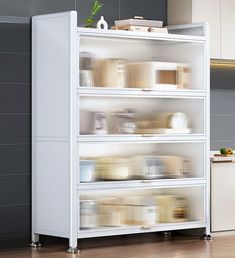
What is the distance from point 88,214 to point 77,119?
761 mm

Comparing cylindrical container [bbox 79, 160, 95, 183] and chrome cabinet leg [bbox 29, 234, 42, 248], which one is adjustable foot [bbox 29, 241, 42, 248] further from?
cylindrical container [bbox 79, 160, 95, 183]

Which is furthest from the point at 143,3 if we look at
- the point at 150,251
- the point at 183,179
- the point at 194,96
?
the point at 150,251

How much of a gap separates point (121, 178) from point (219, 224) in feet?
3.67

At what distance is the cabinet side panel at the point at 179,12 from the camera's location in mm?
7219

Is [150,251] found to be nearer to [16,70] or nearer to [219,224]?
[219,224]

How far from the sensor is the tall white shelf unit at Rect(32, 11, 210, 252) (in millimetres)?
6320

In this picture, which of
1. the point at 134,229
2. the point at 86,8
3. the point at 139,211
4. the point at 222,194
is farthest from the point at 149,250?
the point at 86,8

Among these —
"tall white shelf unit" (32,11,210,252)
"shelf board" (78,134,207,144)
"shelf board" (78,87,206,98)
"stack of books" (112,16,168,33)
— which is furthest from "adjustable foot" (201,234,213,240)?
"stack of books" (112,16,168,33)

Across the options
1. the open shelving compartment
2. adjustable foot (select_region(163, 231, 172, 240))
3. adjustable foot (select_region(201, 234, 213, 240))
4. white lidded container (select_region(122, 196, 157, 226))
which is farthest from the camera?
adjustable foot (select_region(163, 231, 172, 240))

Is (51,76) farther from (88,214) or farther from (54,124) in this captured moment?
(88,214)

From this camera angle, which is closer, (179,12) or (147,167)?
(147,167)

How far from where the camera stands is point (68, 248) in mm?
6449

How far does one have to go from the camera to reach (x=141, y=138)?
21.9 feet

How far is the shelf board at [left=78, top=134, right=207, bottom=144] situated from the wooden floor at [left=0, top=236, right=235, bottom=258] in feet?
2.83
